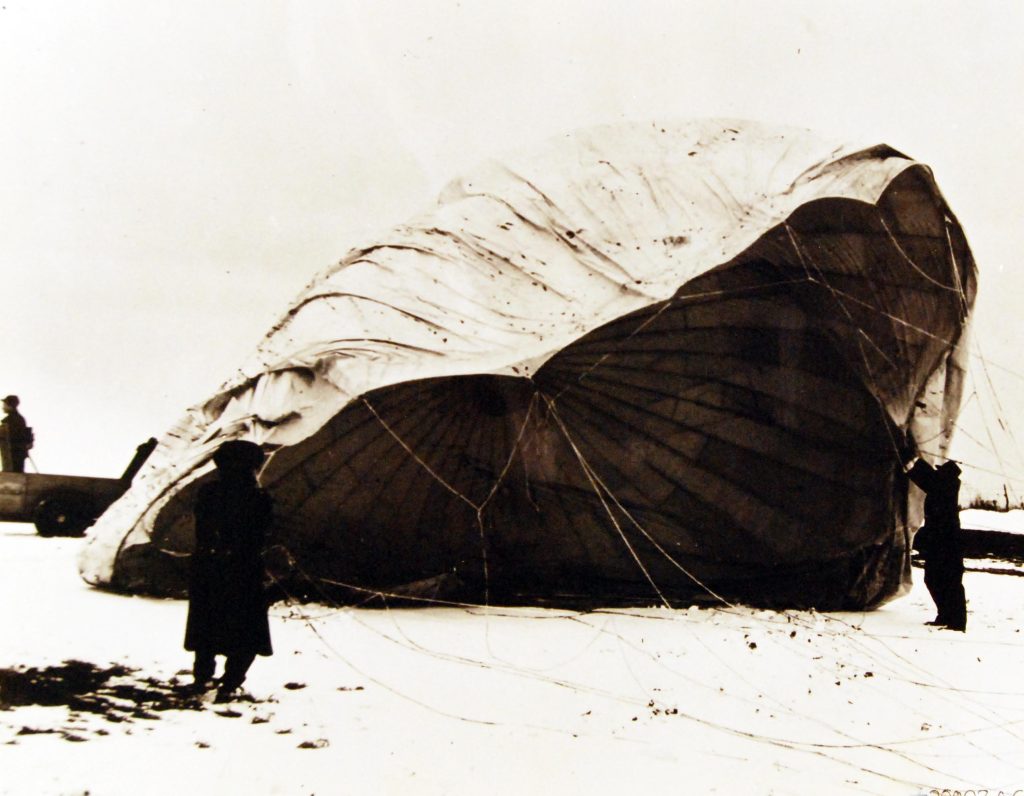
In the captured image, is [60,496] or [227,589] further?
[60,496]

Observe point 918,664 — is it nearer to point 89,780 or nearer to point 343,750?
point 343,750

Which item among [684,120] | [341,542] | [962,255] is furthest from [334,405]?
[962,255]

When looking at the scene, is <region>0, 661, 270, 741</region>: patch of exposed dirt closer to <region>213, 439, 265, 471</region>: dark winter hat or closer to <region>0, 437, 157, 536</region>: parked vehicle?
<region>213, 439, 265, 471</region>: dark winter hat

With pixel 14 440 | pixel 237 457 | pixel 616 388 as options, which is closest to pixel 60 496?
pixel 14 440

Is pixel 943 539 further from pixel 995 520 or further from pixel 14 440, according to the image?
pixel 995 520

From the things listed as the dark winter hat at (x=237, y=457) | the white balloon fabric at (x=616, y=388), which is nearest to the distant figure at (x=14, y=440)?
the white balloon fabric at (x=616, y=388)
